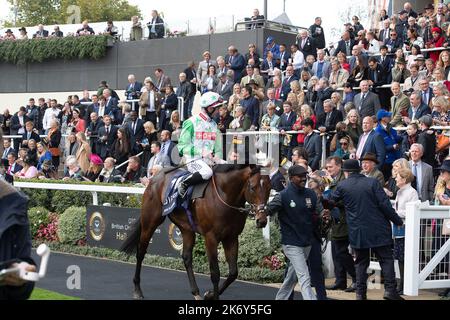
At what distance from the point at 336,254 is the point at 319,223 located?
178cm

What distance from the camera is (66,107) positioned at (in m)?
20.1

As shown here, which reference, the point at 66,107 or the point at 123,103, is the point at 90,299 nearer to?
the point at 123,103

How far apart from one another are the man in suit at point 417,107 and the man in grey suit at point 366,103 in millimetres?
869

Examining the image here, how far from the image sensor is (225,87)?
17.0 m

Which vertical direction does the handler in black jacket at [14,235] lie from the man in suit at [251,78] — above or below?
below

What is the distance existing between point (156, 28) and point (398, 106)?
481 inches

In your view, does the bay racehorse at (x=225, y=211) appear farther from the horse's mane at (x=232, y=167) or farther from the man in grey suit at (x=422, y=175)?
the man in grey suit at (x=422, y=175)

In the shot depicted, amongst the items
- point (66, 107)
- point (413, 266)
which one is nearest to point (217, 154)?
point (413, 266)

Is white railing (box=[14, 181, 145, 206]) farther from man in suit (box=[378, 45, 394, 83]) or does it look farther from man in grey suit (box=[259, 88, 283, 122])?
man in suit (box=[378, 45, 394, 83])

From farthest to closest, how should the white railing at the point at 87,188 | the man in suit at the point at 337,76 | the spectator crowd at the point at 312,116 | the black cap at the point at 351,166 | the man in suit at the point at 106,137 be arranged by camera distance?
the man in suit at the point at 106,137 → the man in suit at the point at 337,76 → the white railing at the point at 87,188 → the spectator crowd at the point at 312,116 → the black cap at the point at 351,166

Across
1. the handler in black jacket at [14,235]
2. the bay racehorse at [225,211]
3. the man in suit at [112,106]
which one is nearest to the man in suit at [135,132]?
the man in suit at [112,106]

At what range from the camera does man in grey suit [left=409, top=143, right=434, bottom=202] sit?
1018cm

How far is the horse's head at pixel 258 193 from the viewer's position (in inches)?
314

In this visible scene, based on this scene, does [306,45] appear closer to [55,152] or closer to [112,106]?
[112,106]
